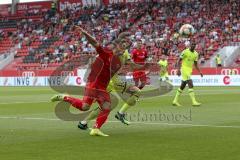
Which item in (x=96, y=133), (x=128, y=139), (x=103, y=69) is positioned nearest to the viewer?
(x=128, y=139)

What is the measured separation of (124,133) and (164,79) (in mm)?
28444

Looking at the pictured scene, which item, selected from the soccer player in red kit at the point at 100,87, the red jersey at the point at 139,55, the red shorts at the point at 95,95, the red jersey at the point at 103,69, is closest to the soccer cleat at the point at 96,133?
the soccer player in red kit at the point at 100,87

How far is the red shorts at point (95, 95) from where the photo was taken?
42.7 feet

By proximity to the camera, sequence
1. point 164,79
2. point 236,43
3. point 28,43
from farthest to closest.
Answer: point 28,43 → point 236,43 → point 164,79

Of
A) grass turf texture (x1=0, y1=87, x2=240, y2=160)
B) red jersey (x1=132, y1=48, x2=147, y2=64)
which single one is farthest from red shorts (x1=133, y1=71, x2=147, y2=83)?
grass turf texture (x1=0, y1=87, x2=240, y2=160)

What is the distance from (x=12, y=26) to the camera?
6869 cm

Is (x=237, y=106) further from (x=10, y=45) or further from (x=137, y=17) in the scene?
(x=10, y=45)

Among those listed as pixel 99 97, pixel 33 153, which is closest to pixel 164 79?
pixel 99 97

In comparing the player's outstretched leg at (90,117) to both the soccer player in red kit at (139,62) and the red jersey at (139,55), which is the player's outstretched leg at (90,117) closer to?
the soccer player in red kit at (139,62)

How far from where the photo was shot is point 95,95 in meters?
13.0

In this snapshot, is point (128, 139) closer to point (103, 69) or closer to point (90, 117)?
point (90, 117)

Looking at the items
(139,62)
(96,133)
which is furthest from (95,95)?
(139,62)

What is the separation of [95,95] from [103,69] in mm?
584

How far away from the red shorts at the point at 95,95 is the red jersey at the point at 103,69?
0.21ft
